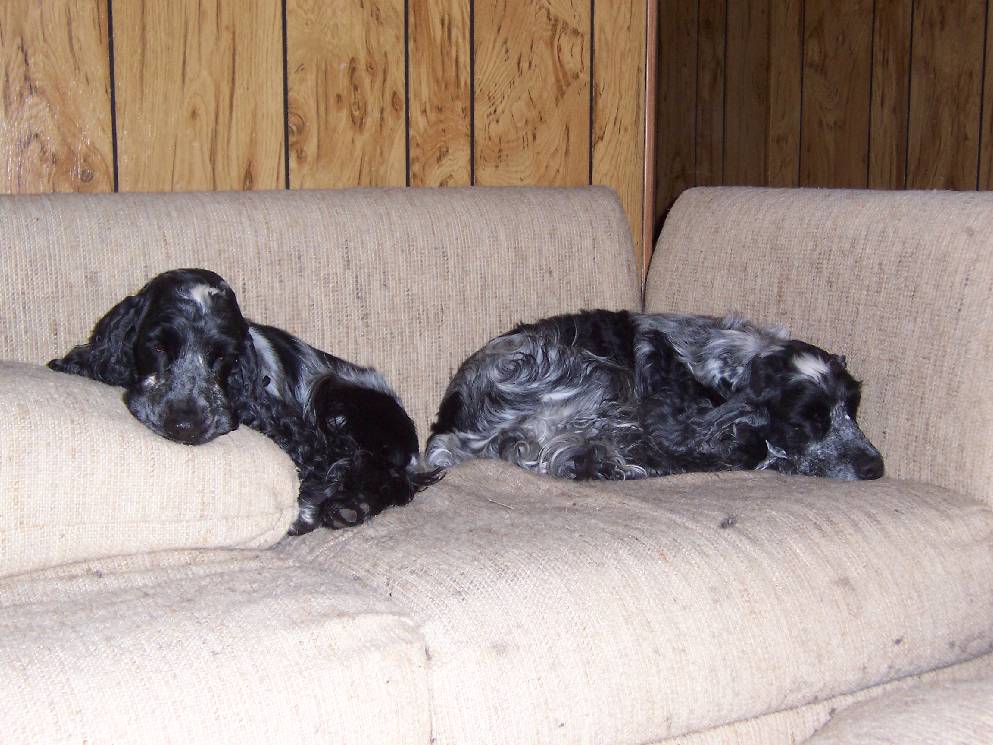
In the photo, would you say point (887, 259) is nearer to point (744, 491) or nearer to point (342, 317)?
point (744, 491)

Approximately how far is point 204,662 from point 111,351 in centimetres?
111

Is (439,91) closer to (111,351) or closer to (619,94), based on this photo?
(619,94)

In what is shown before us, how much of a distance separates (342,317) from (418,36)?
128 centimetres

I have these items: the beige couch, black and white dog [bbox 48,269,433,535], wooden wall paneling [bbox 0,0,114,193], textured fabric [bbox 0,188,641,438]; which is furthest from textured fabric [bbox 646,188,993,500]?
wooden wall paneling [bbox 0,0,114,193]

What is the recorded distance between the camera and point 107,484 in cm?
205

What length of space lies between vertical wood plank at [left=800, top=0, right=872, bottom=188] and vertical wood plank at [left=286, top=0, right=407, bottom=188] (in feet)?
12.3

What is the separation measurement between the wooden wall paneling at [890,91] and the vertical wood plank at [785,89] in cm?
48

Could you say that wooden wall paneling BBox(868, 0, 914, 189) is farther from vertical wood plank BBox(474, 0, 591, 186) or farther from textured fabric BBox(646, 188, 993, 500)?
textured fabric BBox(646, 188, 993, 500)

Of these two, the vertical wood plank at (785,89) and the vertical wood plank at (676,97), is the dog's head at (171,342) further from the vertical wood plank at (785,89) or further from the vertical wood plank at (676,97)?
the vertical wood plank at (676,97)

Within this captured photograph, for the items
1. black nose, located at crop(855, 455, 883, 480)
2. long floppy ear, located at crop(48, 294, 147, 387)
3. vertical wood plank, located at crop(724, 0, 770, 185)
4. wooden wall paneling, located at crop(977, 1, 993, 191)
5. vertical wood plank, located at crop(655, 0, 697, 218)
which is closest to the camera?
long floppy ear, located at crop(48, 294, 147, 387)

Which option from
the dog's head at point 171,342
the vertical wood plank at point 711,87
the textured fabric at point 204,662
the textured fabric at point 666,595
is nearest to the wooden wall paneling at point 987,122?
the vertical wood plank at point 711,87

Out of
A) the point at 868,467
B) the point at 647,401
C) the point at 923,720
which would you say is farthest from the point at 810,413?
the point at 923,720

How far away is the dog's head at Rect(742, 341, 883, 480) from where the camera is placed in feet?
9.50

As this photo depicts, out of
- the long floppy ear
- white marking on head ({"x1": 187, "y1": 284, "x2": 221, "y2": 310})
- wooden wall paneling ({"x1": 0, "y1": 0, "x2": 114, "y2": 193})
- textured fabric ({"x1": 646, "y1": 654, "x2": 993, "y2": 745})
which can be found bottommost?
textured fabric ({"x1": 646, "y1": 654, "x2": 993, "y2": 745})
